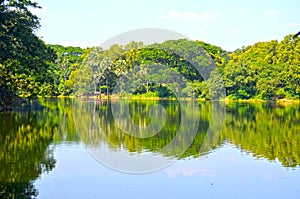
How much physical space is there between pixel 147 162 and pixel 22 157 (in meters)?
3.94

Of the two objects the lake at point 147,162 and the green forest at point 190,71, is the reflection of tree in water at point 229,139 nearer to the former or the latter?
the lake at point 147,162

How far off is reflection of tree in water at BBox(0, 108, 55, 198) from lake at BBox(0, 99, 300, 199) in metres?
0.02

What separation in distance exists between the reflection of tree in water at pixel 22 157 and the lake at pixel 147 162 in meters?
0.02

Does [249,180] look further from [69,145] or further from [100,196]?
[69,145]

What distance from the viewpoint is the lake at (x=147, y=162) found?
35.0ft

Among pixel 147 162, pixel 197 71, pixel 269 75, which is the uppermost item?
pixel 197 71

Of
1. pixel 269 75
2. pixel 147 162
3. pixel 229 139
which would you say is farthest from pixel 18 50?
pixel 269 75

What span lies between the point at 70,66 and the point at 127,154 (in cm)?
6973

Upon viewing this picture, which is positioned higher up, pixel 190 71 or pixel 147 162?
pixel 190 71

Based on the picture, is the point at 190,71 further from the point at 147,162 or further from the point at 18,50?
the point at 147,162

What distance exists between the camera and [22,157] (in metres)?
14.2

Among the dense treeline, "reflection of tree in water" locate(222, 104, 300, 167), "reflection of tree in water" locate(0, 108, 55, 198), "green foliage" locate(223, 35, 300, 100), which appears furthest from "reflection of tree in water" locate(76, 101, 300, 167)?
the dense treeline

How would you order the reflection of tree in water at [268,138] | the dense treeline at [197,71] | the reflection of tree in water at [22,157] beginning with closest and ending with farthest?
Answer: 1. the reflection of tree in water at [22,157]
2. the reflection of tree in water at [268,138]
3. the dense treeline at [197,71]

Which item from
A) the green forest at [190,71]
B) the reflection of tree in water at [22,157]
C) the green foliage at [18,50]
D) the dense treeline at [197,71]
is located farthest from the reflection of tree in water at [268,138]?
the dense treeline at [197,71]
